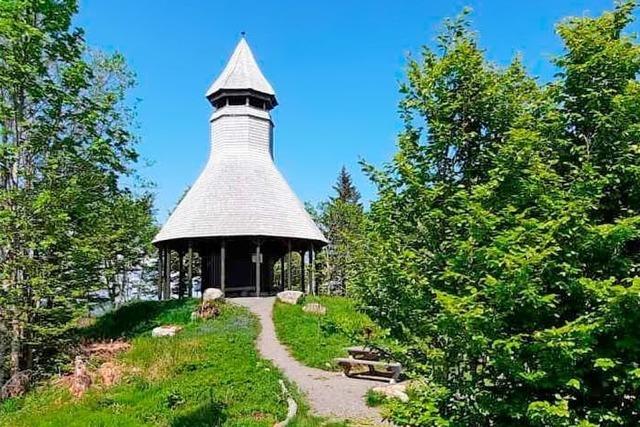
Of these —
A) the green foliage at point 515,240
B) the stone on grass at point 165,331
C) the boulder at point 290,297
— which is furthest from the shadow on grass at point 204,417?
the boulder at point 290,297

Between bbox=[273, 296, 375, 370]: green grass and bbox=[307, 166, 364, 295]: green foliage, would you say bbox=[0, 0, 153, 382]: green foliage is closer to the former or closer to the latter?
bbox=[273, 296, 375, 370]: green grass

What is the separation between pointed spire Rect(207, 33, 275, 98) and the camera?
24.4 metres

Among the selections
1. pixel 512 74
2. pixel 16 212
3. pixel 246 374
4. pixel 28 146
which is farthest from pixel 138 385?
pixel 512 74

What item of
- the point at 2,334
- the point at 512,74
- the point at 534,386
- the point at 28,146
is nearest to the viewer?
the point at 534,386

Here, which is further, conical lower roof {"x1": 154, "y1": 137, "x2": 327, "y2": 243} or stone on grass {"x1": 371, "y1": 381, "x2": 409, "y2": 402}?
conical lower roof {"x1": 154, "y1": 137, "x2": 327, "y2": 243}

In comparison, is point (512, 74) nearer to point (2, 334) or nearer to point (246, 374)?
point (246, 374)

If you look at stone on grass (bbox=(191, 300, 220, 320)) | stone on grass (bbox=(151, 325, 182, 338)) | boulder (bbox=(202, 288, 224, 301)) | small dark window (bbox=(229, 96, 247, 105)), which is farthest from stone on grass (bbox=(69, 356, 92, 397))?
small dark window (bbox=(229, 96, 247, 105))

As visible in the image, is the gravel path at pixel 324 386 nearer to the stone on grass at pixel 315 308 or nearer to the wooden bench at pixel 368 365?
the wooden bench at pixel 368 365

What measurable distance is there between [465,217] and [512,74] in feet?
6.56

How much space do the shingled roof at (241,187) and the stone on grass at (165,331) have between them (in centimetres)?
519

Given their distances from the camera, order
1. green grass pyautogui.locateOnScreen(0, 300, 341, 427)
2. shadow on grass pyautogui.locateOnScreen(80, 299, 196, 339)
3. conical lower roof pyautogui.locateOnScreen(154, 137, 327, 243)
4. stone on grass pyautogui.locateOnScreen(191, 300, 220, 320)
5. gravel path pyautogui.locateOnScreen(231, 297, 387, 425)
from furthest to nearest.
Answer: conical lower roof pyautogui.locateOnScreen(154, 137, 327, 243) < stone on grass pyautogui.locateOnScreen(191, 300, 220, 320) < shadow on grass pyautogui.locateOnScreen(80, 299, 196, 339) < gravel path pyautogui.locateOnScreen(231, 297, 387, 425) < green grass pyautogui.locateOnScreen(0, 300, 341, 427)

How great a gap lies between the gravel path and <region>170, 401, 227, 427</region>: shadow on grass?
161 centimetres

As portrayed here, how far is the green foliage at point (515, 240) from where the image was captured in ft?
15.3

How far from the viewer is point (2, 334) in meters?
12.3
